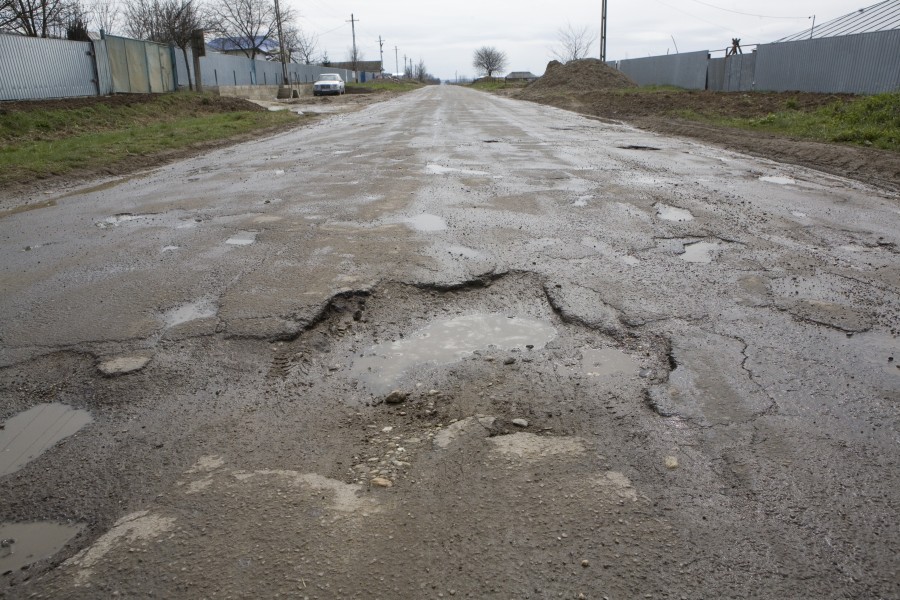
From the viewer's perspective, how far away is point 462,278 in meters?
5.12

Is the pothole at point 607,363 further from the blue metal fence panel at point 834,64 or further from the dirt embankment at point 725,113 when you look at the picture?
the blue metal fence panel at point 834,64

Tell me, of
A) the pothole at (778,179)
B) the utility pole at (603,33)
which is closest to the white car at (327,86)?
the utility pole at (603,33)

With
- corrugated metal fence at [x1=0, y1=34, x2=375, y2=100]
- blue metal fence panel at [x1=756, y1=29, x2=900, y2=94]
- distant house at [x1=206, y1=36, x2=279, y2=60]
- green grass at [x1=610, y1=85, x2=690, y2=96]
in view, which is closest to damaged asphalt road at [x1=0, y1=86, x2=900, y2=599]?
corrugated metal fence at [x1=0, y1=34, x2=375, y2=100]

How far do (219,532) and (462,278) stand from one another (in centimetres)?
314

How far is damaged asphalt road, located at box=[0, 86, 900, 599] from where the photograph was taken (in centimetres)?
220

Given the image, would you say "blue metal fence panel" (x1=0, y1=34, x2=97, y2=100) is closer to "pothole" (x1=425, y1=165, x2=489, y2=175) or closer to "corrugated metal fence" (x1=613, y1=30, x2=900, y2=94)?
"pothole" (x1=425, y1=165, x2=489, y2=175)

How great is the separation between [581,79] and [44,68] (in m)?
35.9

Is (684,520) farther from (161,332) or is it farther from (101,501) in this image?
(161,332)

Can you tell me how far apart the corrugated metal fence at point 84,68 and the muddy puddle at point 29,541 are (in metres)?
21.4

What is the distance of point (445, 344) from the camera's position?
13.2ft

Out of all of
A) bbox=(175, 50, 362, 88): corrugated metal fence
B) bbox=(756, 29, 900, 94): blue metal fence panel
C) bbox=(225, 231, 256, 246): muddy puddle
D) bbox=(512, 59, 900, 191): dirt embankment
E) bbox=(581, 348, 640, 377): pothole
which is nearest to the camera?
bbox=(581, 348, 640, 377): pothole

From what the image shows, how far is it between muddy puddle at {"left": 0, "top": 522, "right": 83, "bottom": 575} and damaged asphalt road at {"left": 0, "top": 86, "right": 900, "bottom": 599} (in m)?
0.01

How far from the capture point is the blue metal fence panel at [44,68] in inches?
747

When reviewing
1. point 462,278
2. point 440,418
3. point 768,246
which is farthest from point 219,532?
point 768,246
